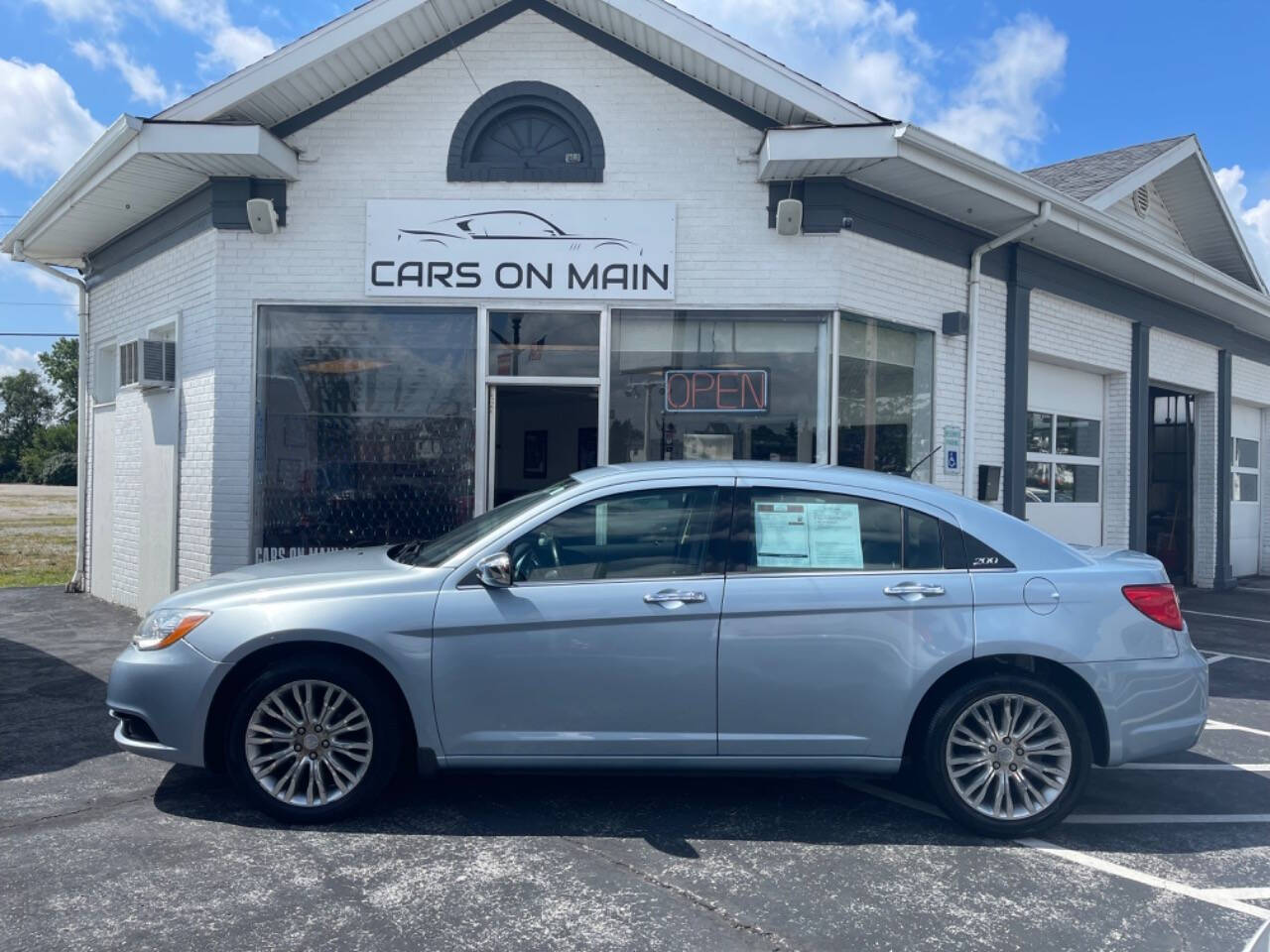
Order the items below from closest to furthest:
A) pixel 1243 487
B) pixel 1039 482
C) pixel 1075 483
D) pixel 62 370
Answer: pixel 1039 482 → pixel 1075 483 → pixel 1243 487 → pixel 62 370

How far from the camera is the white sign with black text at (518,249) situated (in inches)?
328

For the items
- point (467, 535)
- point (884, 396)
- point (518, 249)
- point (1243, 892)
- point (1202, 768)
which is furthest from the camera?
point (884, 396)

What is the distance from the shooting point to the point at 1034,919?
143 inches

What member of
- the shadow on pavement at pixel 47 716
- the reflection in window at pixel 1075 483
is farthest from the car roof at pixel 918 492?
the reflection in window at pixel 1075 483

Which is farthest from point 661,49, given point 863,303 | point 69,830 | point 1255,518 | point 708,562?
point 1255,518

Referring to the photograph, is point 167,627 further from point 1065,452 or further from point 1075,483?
point 1075,483

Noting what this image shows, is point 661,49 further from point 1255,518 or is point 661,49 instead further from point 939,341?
point 1255,518

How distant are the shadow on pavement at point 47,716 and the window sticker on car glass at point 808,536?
12.4 feet

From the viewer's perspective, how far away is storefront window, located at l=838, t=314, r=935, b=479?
340 inches

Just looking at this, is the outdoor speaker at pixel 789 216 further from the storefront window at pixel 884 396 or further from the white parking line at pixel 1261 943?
the white parking line at pixel 1261 943

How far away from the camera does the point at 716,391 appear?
8484 mm

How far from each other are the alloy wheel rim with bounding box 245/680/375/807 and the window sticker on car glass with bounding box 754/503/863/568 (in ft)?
6.32

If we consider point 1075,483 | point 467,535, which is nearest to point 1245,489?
point 1075,483

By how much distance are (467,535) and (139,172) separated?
5.71 meters
